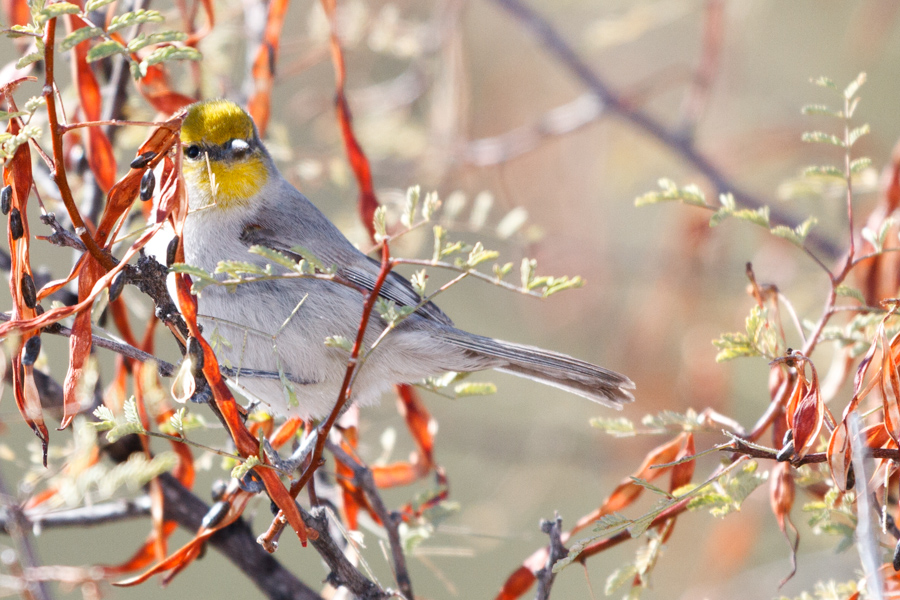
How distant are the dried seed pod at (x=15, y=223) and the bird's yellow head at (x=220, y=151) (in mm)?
978

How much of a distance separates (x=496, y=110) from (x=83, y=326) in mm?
4607

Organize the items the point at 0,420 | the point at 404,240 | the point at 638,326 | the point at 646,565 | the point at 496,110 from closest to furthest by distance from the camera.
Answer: the point at 0,420, the point at 646,565, the point at 404,240, the point at 638,326, the point at 496,110

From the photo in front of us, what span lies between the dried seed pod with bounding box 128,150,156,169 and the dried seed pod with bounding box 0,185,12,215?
21 cm

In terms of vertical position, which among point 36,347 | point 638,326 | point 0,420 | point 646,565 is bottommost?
point 0,420

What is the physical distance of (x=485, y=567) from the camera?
6012 millimetres

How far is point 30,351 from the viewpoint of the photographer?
1445 millimetres

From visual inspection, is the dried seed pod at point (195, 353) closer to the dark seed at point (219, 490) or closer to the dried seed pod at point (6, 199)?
the dried seed pod at point (6, 199)

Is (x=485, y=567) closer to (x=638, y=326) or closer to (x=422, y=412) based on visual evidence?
(x=638, y=326)

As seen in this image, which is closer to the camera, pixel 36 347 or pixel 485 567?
pixel 36 347

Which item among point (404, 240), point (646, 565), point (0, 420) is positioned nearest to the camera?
point (0, 420)

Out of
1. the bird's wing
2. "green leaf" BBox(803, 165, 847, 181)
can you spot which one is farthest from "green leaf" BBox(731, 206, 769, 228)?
the bird's wing

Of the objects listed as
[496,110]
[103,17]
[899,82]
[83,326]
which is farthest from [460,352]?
[899,82]

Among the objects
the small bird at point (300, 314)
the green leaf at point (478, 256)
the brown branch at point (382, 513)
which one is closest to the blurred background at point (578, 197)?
the brown branch at point (382, 513)

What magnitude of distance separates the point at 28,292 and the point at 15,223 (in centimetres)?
11
